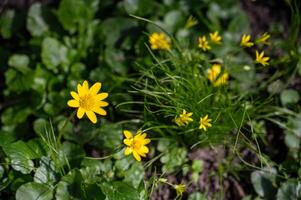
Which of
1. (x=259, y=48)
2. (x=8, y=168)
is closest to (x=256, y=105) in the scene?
(x=259, y=48)

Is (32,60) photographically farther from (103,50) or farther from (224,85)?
(224,85)

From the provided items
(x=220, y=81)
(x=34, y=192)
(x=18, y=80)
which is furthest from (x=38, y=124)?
(x=220, y=81)

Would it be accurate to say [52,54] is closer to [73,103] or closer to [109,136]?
[109,136]

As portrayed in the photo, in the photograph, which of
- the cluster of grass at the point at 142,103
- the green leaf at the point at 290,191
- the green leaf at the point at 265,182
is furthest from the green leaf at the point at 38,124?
the green leaf at the point at 290,191

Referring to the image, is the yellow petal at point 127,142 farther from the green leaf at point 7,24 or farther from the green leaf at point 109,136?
the green leaf at point 7,24

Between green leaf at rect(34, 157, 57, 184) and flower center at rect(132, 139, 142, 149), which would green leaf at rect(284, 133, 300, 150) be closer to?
flower center at rect(132, 139, 142, 149)

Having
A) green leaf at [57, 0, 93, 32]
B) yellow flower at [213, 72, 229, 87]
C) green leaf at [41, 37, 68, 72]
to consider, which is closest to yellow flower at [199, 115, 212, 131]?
yellow flower at [213, 72, 229, 87]
